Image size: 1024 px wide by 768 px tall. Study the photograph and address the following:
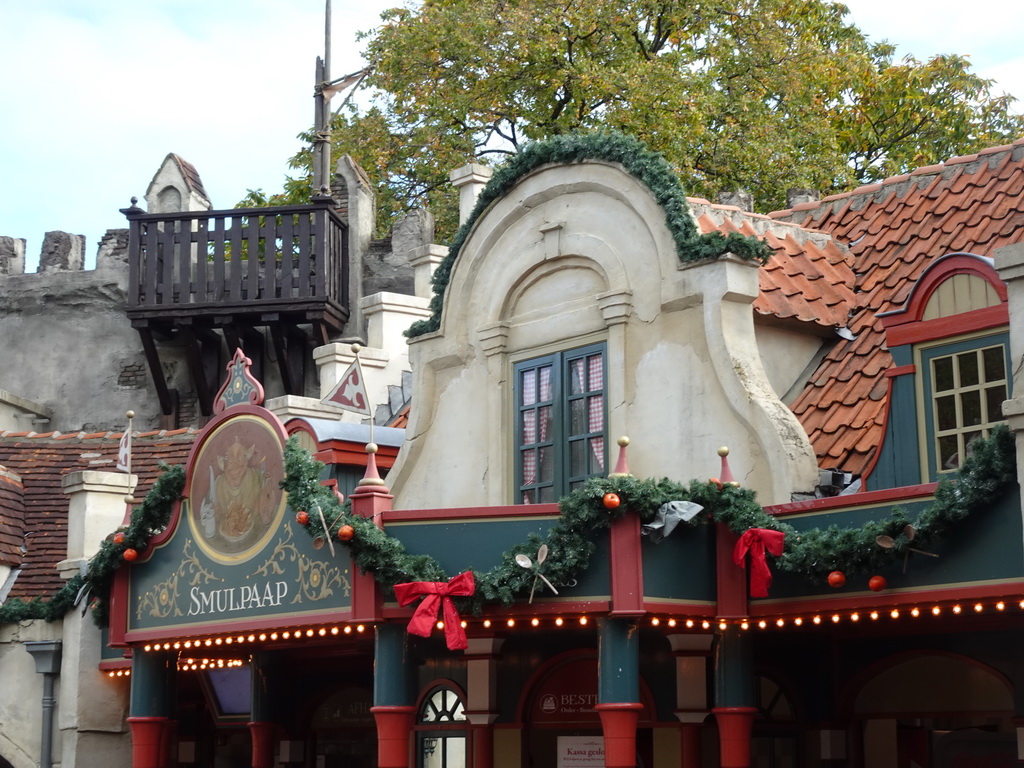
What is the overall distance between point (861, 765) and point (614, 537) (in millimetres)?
3815

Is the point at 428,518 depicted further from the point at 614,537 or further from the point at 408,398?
the point at 408,398

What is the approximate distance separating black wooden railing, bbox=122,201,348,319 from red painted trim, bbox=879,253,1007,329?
542 inches

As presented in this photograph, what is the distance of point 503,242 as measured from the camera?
57.9 ft

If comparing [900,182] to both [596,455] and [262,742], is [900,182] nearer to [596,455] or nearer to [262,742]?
[596,455]

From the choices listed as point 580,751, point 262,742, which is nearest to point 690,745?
point 580,751

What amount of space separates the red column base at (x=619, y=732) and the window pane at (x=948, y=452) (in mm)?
3293

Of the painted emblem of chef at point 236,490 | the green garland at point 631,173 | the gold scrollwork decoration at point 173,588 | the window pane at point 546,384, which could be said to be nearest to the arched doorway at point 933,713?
the green garland at point 631,173

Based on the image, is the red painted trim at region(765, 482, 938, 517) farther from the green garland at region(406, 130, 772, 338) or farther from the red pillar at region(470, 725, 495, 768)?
the red pillar at region(470, 725, 495, 768)

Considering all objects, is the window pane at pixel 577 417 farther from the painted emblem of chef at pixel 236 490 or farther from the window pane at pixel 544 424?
the painted emblem of chef at pixel 236 490

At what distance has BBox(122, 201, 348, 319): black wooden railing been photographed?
26703mm

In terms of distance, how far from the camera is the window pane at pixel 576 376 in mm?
16766

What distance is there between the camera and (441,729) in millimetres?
17672

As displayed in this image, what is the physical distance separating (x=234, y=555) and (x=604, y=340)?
420cm

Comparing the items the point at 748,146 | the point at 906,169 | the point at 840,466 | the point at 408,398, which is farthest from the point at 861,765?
the point at 906,169
